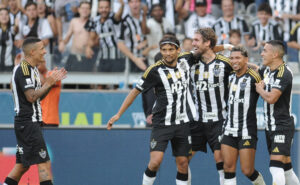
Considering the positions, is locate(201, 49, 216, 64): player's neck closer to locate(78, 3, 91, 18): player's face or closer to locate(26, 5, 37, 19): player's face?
locate(78, 3, 91, 18): player's face

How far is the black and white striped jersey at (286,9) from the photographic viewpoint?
11.9 m

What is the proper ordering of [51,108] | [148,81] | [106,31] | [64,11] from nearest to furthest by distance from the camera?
[148,81]
[51,108]
[106,31]
[64,11]

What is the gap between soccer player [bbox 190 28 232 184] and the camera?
784 cm

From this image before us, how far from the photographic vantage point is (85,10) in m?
12.1

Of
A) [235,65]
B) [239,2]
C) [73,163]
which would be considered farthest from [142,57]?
[235,65]

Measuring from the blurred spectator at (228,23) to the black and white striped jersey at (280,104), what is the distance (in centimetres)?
451

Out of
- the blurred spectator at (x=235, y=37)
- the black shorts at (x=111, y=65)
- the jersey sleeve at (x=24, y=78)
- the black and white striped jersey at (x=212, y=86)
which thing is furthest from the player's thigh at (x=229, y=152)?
the blurred spectator at (x=235, y=37)

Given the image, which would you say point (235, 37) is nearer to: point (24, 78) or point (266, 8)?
point (266, 8)

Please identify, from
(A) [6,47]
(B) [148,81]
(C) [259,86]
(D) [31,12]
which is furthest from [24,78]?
(D) [31,12]

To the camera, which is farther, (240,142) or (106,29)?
(106,29)

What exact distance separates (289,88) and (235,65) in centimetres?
72

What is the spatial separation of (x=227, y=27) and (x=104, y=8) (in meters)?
2.45

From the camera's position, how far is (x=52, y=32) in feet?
40.1

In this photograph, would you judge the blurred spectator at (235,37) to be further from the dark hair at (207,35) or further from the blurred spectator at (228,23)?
the dark hair at (207,35)
